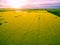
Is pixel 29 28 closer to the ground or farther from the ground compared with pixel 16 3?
closer to the ground

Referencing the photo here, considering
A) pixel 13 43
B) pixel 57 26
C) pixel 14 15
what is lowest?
pixel 13 43

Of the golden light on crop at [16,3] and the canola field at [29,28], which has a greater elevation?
the golden light on crop at [16,3]

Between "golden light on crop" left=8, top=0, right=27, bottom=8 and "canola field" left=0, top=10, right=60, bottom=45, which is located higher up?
"golden light on crop" left=8, top=0, right=27, bottom=8

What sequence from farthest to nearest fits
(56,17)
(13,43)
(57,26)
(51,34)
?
(56,17) < (57,26) < (51,34) < (13,43)

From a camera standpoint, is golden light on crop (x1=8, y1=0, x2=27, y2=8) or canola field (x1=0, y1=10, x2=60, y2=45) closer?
canola field (x1=0, y1=10, x2=60, y2=45)

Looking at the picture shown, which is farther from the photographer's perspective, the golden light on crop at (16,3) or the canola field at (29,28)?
the golden light on crop at (16,3)

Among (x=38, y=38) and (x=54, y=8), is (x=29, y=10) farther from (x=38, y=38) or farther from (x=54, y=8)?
(x=38, y=38)

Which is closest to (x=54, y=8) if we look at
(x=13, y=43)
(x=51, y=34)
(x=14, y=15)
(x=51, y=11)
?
(x=51, y=11)

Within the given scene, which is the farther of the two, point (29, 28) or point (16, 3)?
point (16, 3)
